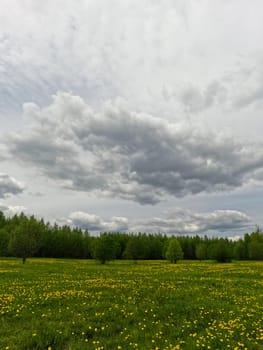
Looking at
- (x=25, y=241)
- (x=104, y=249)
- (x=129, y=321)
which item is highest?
(x=25, y=241)

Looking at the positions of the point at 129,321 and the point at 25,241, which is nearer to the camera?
the point at 129,321

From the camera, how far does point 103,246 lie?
64.0 m

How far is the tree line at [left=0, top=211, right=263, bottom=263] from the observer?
64.9 metres

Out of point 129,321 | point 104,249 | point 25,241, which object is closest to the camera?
point 129,321

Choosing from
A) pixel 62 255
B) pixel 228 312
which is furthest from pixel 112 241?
pixel 62 255

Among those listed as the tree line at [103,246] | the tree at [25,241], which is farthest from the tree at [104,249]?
the tree at [25,241]

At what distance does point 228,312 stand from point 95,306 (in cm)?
672

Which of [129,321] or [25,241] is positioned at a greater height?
[25,241]

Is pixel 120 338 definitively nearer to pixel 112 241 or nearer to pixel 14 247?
pixel 112 241

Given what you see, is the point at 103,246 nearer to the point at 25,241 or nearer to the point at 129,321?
the point at 25,241

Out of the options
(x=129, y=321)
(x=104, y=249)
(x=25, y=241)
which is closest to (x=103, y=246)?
(x=104, y=249)

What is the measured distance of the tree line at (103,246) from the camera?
64.9 m

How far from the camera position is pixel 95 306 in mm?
14602

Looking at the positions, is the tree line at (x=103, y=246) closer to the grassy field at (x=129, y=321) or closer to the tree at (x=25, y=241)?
the tree at (x=25, y=241)
